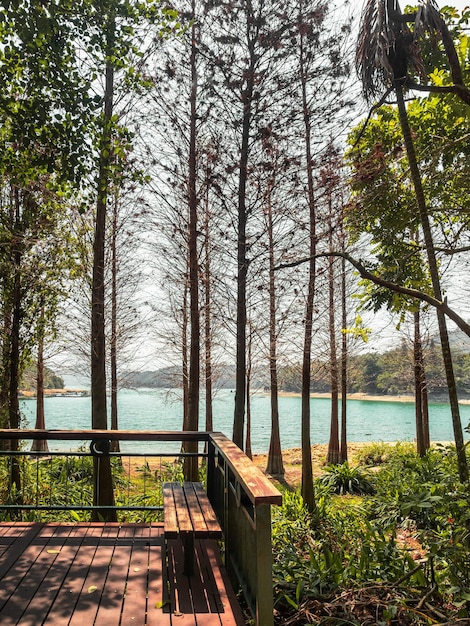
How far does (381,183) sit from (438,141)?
1279 mm

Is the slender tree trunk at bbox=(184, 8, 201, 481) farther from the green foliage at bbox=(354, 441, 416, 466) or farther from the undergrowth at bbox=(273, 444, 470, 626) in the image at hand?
the green foliage at bbox=(354, 441, 416, 466)

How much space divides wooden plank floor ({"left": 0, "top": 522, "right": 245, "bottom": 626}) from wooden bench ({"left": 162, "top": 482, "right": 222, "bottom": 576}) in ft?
0.88

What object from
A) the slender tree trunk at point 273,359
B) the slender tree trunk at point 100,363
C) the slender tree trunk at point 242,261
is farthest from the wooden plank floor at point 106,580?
the slender tree trunk at point 242,261

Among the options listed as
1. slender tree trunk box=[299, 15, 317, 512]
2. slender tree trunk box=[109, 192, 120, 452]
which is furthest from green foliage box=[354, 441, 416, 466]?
slender tree trunk box=[109, 192, 120, 452]

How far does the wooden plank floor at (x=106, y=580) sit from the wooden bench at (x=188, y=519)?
27 cm

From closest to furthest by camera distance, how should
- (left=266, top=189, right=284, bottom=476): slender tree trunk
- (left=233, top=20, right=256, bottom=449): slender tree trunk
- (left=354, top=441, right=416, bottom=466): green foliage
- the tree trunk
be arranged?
1. (left=233, top=20, right=256, bottom=449): slender tree trunk
2. (left=266, top=189, right=284, bottom=476): slender tree trunk
3. the tree trunk
4. (left=354, top=441, right=416, bottom=466): green foliage

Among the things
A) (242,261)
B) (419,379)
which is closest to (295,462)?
(419,379)

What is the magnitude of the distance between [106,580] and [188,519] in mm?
718

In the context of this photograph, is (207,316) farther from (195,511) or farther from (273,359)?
(195,511)

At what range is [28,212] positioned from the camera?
8.90 metres

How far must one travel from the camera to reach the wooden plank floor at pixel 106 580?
3006 millimetres

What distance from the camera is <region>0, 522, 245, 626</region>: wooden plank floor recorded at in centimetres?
301

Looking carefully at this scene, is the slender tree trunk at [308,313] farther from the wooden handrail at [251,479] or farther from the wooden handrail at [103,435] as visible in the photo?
the wooden handrail at [251,479]

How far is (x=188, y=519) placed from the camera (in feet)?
11.5
